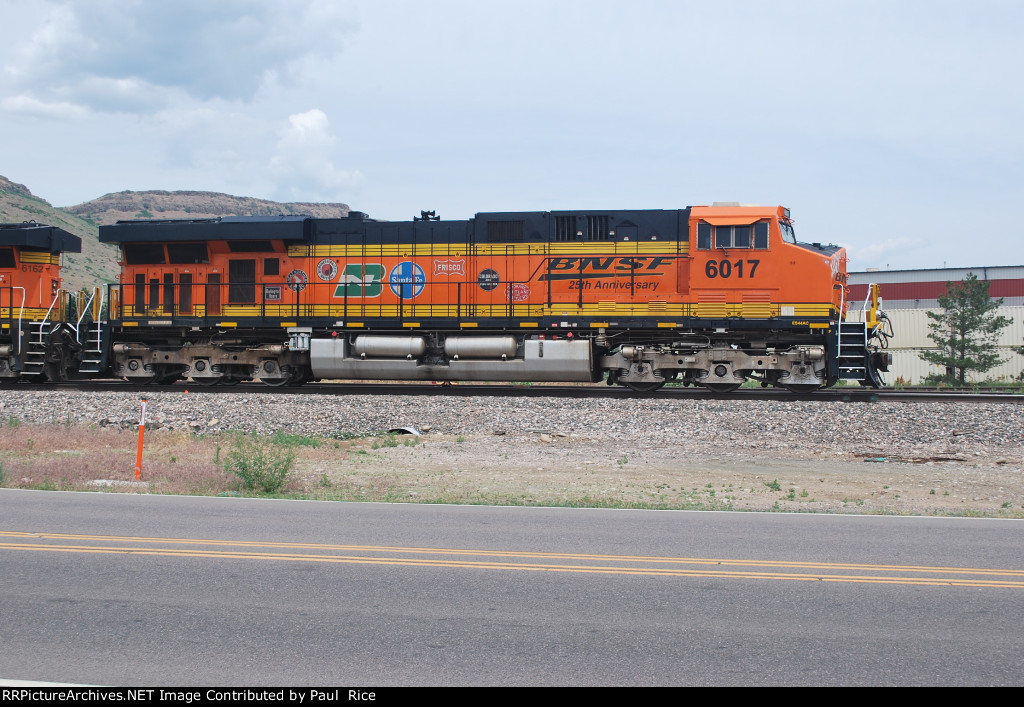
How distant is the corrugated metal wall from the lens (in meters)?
40.0

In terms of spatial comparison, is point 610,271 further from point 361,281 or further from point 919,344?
point 919,344

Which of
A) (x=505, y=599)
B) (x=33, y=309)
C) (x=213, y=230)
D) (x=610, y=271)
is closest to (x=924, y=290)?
(x=610, y=271)

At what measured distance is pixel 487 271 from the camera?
→ 20.5 metres

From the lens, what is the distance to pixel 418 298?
20.8 metres

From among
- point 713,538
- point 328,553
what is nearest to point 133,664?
point 328,553

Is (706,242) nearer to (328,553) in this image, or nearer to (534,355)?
(534,355)

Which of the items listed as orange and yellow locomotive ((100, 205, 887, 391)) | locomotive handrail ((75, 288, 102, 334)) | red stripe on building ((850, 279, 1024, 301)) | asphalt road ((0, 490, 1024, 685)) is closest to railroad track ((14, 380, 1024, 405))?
orange and yellow locomotive ((100, 205, 887, 391))

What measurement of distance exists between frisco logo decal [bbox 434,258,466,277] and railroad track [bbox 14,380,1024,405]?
2.86m

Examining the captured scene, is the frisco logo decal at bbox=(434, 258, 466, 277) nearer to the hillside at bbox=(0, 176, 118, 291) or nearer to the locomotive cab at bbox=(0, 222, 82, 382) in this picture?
the locomotive cab at bbox=(0, 222, 82, 382)

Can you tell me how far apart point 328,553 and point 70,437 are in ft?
35.4

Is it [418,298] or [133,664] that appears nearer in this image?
[133,664]

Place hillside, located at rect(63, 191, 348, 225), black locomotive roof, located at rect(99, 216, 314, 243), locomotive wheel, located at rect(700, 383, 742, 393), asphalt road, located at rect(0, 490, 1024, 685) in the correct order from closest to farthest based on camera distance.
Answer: asphalt road, located at rect(0, 490, 1024, 685) → locomotive wheel, located at rect(700, 383, 742, 393) → black locomotive roof, located at rect(99, 216, 314, 243) → hillside, located at rect(63, 191, 348, 225)

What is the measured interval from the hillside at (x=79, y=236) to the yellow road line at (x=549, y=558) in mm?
71953

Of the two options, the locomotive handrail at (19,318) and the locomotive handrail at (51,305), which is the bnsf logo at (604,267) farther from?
the locomotive handrail at (19,318)
